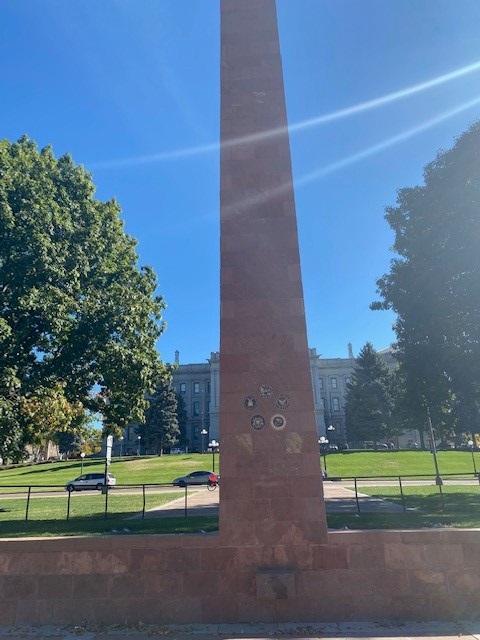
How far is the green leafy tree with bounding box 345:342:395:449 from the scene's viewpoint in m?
61.4

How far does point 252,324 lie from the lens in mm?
7652

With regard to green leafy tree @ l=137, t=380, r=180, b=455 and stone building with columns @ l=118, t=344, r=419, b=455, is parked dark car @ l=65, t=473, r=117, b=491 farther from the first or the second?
stone building with columns @ l=118, t=344, r=419, b=455

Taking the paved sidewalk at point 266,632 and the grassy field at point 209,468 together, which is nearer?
the paved sidewalk at point 266,632

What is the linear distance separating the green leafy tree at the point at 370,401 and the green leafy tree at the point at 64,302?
51.3 meters

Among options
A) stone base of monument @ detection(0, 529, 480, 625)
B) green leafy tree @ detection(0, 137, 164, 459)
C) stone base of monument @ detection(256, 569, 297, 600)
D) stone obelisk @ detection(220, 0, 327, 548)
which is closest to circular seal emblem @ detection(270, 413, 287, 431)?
stone obelisk @ detection(220, 0, 327, 548)

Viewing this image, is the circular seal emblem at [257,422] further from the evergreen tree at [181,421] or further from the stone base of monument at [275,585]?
the evergreen tree at [181,421]

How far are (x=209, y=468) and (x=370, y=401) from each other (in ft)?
89.3

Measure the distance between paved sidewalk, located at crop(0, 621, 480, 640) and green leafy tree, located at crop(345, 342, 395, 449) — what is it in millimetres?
58872

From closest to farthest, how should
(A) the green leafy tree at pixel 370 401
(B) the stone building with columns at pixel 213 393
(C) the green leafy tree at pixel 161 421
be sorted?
(A) the green leafy tree at pixel 370 401 → (C) the green leafy tree at pixel 161 421 → (B) the stone building with columns at pixel 213 393

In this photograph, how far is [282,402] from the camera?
23.9ft

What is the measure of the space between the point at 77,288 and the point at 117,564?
9.49 m

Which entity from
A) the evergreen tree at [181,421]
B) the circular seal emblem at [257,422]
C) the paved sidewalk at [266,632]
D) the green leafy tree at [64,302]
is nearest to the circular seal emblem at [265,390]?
the circular seal emblem at [257,422]

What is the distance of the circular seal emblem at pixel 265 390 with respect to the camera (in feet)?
Answer: 24.0

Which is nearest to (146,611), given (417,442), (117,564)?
(117,564)
